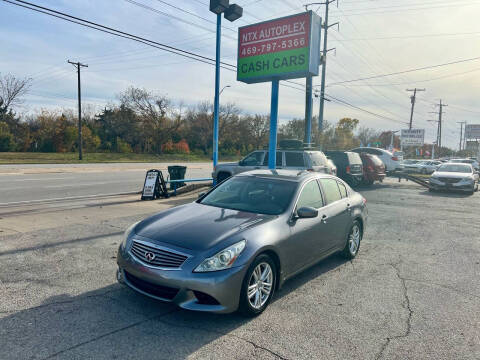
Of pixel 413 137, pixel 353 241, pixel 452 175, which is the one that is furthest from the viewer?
pixel 413 137

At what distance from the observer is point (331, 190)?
5746mm

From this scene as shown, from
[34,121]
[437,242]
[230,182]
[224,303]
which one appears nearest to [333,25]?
[437,242]

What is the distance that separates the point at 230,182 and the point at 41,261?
118 inches

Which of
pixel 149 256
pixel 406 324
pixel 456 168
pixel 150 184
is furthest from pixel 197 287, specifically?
pixel 456 168

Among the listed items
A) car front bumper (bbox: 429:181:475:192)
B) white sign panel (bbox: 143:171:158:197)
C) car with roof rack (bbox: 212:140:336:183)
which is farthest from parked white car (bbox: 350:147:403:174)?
white sign panel (bbox: 143:171:158:197)

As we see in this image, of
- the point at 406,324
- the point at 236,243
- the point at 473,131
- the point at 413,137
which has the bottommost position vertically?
the point at 406,324

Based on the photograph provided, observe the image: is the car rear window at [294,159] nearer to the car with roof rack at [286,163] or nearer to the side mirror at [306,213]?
the car with roof rack at [286,163]

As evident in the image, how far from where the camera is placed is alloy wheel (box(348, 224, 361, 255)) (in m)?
5.99

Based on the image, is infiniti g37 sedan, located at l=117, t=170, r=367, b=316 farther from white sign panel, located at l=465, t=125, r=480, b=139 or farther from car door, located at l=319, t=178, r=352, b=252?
white sign panel, located at l=465, t=125, r=480, b=139

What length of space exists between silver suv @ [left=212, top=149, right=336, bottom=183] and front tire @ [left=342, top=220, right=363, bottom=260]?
19.9 feet

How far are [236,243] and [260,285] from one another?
572mm

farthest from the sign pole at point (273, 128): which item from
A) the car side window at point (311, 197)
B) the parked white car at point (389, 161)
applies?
the parked white car at point (389, 161)

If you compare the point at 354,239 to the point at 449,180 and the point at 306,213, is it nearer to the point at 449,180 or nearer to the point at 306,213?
the point at 306,213

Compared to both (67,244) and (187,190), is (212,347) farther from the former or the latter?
(187,190)
